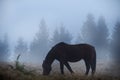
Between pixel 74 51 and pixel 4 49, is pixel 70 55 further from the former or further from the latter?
pixel 4 49

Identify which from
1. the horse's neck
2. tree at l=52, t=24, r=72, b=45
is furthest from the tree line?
the horse's neck

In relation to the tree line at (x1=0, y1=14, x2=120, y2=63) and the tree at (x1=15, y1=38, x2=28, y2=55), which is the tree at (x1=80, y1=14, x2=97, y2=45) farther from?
the tree at (x1=15, y1=38, x2=28, y2=55)

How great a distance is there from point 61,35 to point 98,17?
0.82 meters

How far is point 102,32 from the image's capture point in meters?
4.83

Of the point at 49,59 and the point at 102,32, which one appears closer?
the point at 49,59

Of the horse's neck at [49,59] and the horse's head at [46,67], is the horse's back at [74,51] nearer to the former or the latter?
the horse's neck at [49,59]

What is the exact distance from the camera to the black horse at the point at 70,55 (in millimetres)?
4309

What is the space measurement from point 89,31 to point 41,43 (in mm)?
958

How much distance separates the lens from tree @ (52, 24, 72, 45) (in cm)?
464

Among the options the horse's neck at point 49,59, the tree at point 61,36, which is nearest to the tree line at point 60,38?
the tree at point 61,36

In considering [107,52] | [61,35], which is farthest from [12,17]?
[107,52]

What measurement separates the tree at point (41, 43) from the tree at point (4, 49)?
19.2 inches

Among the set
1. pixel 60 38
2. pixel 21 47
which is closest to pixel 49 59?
pixel 60 38

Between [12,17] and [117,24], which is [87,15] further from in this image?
[12,17]
